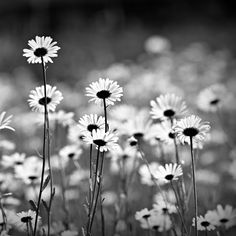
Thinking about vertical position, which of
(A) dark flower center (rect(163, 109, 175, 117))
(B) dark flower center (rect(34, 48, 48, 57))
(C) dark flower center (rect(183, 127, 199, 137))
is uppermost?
(B) dark flower center (rect(34, 48, 48, 57))

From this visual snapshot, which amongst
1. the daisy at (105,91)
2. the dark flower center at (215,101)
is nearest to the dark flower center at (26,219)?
the daisy at (105,91)

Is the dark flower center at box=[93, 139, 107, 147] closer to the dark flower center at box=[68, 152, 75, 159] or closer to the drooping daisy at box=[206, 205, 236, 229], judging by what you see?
the drooping daisy at box=[206, 205, 236, 229]

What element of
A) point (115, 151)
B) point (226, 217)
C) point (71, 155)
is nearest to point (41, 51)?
point (115, 151)

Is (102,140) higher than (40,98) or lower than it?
lower

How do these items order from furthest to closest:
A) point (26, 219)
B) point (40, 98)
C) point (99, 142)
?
point (40, 98) → point (26, 219) → point (99, 142)

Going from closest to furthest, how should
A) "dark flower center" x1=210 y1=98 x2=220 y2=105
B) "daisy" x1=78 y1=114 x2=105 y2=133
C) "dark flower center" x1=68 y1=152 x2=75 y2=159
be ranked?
"daisy" x1=78 y1=114 x2=105 y2=133 → "dark flower center" x1=68 y1=152 x2=75 y2=159 → "dark flower center" x1=210 y1=98 x2=220 y2=105

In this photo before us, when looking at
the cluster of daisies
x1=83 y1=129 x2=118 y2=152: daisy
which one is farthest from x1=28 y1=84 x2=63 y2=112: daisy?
x1=83 y1=129 x2=118 y2=152: daisy

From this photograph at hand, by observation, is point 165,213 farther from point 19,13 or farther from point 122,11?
Result: point 19,13

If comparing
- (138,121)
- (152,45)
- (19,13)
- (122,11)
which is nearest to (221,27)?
(122,11)

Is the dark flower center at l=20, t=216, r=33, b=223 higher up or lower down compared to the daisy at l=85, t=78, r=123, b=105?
lower down

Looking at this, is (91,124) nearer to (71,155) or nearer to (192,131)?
(192,131)

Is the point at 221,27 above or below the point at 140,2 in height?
below
